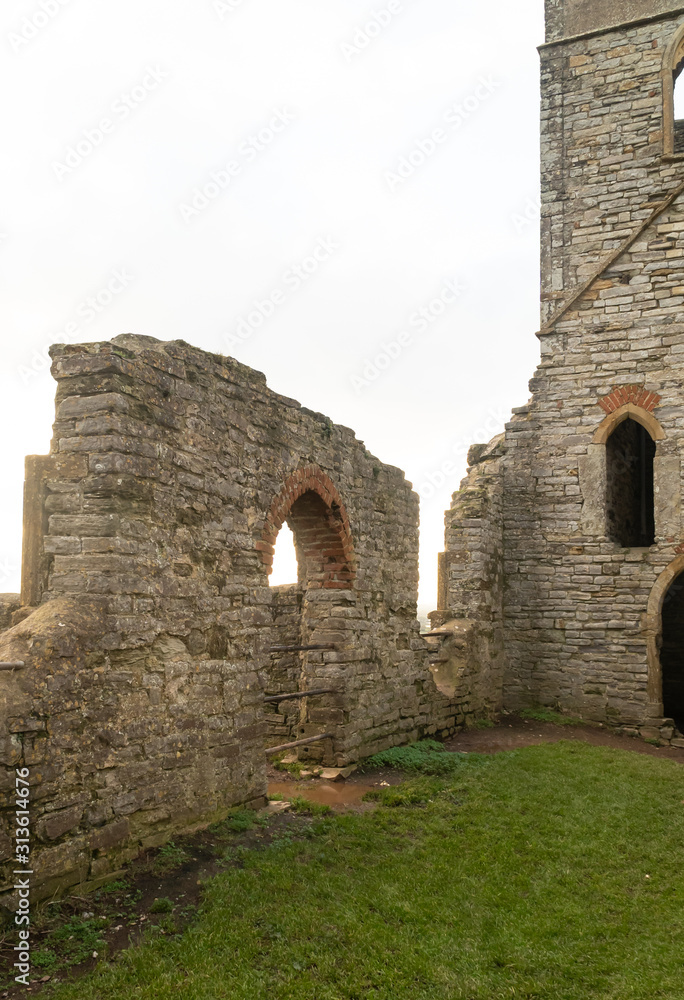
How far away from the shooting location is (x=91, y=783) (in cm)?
455

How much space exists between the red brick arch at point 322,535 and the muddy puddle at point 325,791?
204 cm

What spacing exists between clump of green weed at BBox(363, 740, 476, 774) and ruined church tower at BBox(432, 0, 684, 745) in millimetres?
2401

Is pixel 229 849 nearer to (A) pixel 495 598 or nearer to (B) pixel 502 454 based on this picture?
(A) pixel 495 598

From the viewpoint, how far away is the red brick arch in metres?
7.77

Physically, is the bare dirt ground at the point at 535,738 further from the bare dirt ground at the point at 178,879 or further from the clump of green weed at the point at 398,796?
the clump of green weed at the point at 398,796

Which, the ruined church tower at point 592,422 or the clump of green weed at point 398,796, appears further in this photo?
the ruined church tower at point 592,422

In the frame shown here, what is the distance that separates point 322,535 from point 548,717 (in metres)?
5.43

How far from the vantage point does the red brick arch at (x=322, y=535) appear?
777 cm

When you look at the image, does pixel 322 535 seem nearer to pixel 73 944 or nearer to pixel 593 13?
pixel 73 944

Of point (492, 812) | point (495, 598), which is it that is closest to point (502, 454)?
point (495, 598)

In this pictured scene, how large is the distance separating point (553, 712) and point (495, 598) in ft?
6.29

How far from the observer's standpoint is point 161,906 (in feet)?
14.4

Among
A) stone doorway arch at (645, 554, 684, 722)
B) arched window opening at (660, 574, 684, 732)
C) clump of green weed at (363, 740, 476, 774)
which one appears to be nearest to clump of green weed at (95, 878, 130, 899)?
clump of green weed at (363, 740, 476, 774)

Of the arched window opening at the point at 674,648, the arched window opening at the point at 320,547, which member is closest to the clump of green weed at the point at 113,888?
the arched window opening at the point at 320,547
